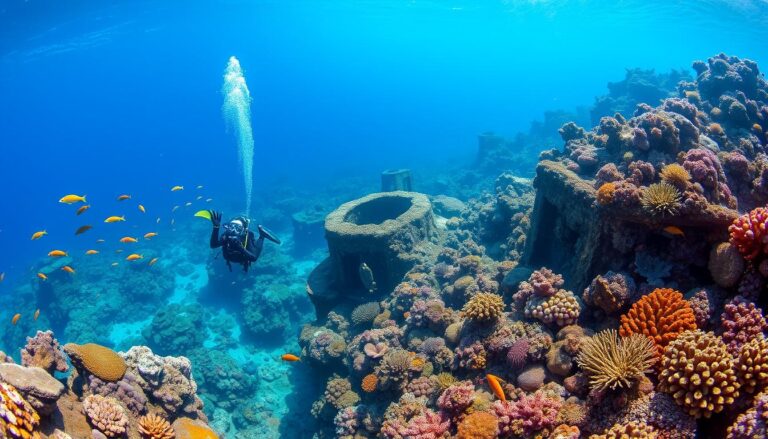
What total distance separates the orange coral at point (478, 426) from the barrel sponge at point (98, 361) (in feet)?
18.5

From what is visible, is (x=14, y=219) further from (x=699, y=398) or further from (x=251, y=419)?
(x=699, y=398)

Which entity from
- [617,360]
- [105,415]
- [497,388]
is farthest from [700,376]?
[105,415]

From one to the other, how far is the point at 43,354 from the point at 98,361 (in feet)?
2.49

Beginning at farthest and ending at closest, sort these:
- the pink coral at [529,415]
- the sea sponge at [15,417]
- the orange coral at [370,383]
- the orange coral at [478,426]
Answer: the orange coral at [370,383], the orange coral at [478,426], the pink coral at [529,415], the sea sponge at [15,417]

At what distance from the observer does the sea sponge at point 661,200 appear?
5660 mm

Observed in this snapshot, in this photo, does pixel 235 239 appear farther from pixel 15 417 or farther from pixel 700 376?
pixel 700 376

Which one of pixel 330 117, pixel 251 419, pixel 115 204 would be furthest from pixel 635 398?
pixel 330 117

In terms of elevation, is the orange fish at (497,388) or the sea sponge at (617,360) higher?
A: the sea sponge at (617,360)

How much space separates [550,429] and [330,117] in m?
116

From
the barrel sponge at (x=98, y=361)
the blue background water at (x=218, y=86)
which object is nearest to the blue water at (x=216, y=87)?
the blue background water at (x=218, y=86)

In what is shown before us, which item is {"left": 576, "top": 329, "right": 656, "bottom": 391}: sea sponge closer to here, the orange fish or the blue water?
the orange fish

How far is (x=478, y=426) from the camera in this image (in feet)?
15.9

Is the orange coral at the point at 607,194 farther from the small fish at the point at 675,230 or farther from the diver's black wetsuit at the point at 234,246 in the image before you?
the diver's black wetsuit at the point at 234,246

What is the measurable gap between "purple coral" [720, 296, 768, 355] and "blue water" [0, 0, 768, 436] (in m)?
28.4
